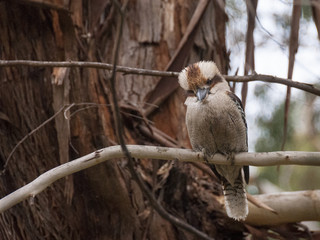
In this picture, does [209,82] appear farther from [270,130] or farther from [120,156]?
[270,130]

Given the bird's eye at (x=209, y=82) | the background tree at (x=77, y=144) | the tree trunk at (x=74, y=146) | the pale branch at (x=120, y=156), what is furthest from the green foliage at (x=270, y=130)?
the pale branch at (x=120, y=156)

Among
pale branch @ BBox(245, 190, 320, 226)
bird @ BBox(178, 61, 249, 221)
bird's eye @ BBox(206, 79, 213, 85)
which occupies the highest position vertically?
bird's eye @ BBox(206, 79, 213, 85)

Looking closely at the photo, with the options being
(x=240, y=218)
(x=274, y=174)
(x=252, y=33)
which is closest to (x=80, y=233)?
(x=240, y=218)

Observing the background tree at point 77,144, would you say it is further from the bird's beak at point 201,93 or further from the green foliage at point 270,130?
the green foliage at point 270,130

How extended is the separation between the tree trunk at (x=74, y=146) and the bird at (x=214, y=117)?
1.05 feet

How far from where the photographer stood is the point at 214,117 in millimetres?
3551

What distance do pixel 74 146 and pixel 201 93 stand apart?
1.00 m

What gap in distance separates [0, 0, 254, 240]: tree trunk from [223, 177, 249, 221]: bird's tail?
140mm

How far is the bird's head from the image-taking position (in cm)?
363

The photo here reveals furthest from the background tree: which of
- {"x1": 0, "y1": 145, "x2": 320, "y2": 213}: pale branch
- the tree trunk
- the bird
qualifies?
{"x1": 0, "y1": 145, "x2": 320, "y2": 213}: pale branch

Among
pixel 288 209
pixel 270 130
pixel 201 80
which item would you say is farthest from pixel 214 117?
pixel 270 130

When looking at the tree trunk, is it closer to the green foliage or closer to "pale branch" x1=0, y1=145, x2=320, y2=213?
"pale branch" x1=0, y1=145, x2=320, y2=213

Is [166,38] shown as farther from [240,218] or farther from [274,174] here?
[274,174]

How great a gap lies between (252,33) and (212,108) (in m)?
0.64
